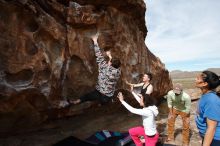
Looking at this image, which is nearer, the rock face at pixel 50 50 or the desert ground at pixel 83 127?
the rock face at pixel 50 50

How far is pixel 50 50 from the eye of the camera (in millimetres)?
9375

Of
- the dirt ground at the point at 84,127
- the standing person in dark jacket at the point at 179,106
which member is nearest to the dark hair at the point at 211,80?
the standing person in dark jacket at the point at 179,106

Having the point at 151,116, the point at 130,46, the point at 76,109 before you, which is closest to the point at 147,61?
the point at 130,46

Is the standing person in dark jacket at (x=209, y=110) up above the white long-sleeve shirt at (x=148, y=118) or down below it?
above

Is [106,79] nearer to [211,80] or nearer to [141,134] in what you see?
[141,134]

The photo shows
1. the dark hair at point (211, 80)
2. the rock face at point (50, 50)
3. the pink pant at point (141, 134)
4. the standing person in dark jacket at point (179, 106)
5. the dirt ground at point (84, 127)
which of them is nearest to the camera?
the dark hair at point (211, 80)

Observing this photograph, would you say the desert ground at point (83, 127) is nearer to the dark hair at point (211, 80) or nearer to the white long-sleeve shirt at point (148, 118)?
the white long-sleeve shirt at point (148, 118)

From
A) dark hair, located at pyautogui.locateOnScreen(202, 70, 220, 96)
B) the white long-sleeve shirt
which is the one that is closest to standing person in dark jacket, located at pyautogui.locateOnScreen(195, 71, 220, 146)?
dark hair, located at pyautogui.locateOnScreen(202, 70, 220, 96)

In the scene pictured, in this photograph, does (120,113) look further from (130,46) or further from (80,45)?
(80,45)

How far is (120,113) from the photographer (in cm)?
1468

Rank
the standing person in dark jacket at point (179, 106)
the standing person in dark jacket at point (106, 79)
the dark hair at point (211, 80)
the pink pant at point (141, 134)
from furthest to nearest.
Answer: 1. the standing person in dark jacket at point (179, 106)
2. the standing person in dark jacket at point (106, 79)
3. the pink pant at point (141, 134)
4. the dark hair at point (211, 80)

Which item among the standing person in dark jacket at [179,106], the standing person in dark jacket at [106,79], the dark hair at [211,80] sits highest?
the dark hair at [211,80]

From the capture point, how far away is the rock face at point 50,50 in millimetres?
8414

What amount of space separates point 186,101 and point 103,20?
168 inches
